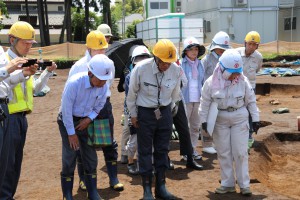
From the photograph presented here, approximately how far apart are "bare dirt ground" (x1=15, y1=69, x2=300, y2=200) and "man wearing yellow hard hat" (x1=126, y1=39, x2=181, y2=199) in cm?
43

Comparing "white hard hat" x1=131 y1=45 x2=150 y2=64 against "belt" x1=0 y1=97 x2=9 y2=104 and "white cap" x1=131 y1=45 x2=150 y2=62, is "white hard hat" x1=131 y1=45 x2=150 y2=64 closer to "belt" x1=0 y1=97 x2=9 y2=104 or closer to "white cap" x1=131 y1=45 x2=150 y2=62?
"white cap" x1=131 y1=45 x2=150 y2=62

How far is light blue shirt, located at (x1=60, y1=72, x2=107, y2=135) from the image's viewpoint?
15.2 feet

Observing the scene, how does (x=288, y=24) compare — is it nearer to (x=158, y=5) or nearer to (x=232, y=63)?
(x=158, y=5)

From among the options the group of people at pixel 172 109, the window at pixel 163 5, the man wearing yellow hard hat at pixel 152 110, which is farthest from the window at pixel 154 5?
the man wearing yellow hard hat at pixel 152 110

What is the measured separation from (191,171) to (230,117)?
142cm

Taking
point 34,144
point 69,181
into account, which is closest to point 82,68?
point 69,181

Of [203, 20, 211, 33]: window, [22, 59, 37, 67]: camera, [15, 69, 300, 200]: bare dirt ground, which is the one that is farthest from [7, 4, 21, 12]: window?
[22, 59, 37, 67]: camera

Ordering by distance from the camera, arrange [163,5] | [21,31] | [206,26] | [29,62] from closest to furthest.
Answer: [29,62] → [21,31] → [206,26] → [163,5]

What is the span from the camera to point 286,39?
33.6m

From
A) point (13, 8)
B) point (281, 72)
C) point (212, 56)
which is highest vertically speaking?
point (13, 8)

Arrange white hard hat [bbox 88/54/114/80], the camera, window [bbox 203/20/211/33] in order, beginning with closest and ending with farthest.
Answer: the camera
white hard hat [bbox 88/54/114/80]
window [bbox 203/20/211/33]

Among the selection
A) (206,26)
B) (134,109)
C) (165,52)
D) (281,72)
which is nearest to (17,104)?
(134,109)

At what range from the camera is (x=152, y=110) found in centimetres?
518

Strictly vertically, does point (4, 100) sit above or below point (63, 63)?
above
